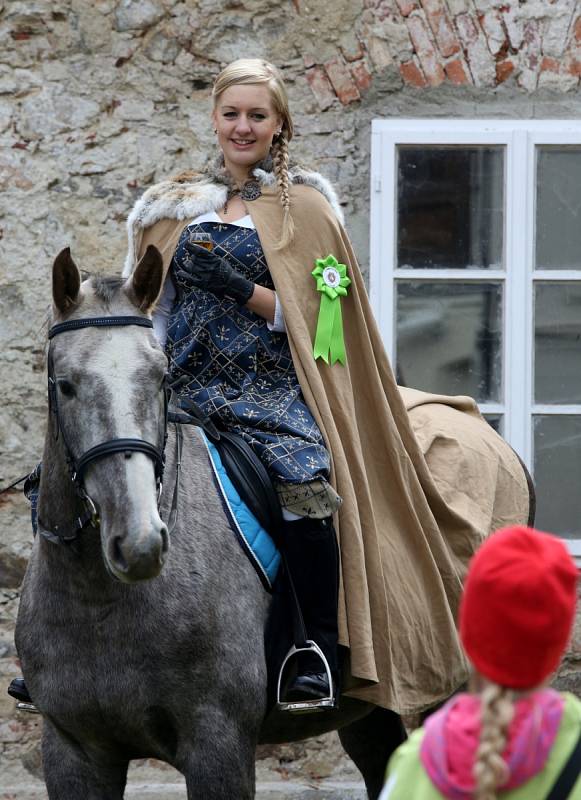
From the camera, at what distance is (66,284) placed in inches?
127

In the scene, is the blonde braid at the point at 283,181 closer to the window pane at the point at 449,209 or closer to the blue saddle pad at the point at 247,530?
the blue saddle pad at the point at 247,530

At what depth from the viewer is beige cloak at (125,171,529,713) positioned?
3.83 m

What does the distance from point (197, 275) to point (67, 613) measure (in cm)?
99

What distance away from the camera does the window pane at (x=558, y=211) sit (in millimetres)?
5676

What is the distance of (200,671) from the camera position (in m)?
3.34

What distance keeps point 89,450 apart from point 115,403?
12cm

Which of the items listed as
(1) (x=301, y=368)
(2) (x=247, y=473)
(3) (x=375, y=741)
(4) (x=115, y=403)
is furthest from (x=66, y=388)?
(3) (x=375, y=741)

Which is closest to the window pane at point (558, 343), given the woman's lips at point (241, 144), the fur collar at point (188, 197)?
the fur collar at point (188, 197)

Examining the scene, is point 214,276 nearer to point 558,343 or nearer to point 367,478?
point 367,478

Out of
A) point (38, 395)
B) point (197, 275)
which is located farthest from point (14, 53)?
point (197, 275)

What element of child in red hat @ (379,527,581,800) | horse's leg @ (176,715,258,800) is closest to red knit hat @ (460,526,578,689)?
child in red hat @ (379,527,581,800)

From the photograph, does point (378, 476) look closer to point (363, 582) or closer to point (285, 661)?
point (363, 582)

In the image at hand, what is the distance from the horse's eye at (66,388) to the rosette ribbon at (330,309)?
97 centimetres

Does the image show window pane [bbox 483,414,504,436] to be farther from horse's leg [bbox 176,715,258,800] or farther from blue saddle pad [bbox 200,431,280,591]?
horse's leg [bbox 176,715,258,800]
